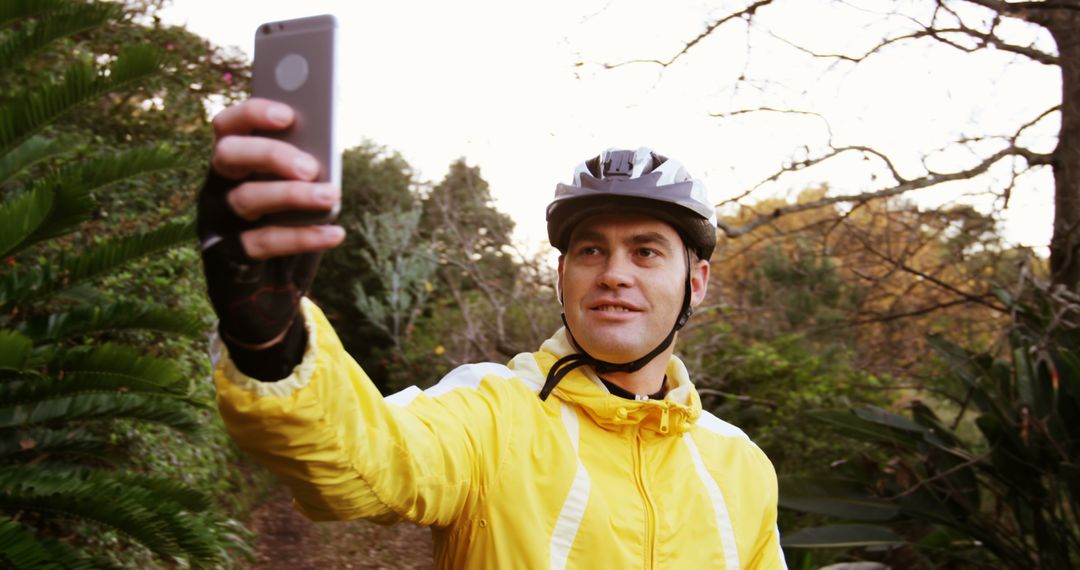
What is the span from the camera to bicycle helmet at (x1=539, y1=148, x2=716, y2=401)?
89.5 inches

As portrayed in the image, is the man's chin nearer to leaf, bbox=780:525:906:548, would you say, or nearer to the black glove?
the black glove

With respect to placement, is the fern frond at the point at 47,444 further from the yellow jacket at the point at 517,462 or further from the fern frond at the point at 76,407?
the yellow jacket at the point at 517,462

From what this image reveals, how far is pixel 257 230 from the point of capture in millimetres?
1103

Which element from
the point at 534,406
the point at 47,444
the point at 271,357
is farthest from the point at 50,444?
the point at 271,357

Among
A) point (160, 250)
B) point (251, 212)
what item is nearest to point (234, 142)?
point (251, 212)

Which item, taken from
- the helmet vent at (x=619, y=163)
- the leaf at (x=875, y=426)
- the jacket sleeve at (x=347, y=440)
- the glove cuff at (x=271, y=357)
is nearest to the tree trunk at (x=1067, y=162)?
the leaf at (x=875, y=426)

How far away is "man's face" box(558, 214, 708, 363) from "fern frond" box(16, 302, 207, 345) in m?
2.71

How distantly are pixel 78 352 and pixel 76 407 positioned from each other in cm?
28

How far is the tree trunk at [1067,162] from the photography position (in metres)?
5.31

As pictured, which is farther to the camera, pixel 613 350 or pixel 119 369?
pixel 119 369

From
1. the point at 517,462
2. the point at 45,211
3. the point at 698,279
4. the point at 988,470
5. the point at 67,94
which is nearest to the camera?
the point at 517,462

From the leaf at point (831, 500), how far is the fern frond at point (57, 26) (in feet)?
15.3

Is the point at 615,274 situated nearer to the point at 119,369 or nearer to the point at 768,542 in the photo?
the point at 768,542

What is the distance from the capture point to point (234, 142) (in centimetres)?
106
